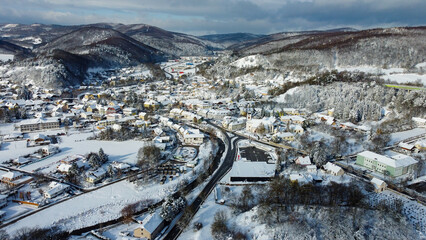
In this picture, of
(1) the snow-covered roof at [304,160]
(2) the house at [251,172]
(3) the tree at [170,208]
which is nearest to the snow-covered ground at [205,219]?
(3) the tree at [170,208]

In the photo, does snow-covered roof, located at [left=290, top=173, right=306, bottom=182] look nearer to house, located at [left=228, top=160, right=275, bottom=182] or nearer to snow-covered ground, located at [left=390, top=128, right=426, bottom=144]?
house, located at [left=228, top=160, right=275, bottom=182]

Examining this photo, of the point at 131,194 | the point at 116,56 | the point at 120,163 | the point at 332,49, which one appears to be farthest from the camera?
the point at 116,56

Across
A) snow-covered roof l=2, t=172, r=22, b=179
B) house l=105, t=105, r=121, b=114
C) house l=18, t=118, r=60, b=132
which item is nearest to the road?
snow-covered roof l=2, t=172, r=22, b=179

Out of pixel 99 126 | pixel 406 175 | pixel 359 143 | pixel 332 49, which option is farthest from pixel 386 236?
pixel 332 49

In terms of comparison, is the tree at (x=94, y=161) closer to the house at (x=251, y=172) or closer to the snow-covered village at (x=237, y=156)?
the snow-covered village at (x=237, y=156)

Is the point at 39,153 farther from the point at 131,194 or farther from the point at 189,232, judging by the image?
the point at 189,232

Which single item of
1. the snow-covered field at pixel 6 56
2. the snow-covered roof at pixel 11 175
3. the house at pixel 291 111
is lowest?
the snow-covered roof at pixel 11 175

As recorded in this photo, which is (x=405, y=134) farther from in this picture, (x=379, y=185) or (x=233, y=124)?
(x=233, y=124)
